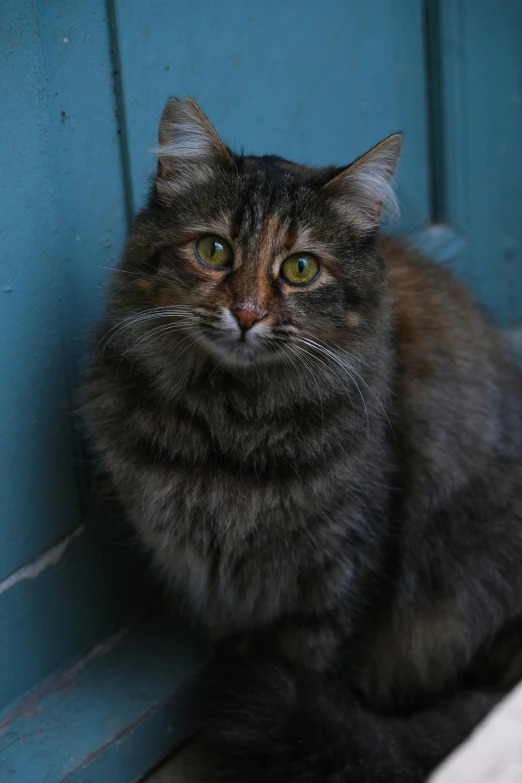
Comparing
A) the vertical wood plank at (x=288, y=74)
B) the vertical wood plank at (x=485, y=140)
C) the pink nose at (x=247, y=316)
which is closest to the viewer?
the pink nose at (x=247, y=316)

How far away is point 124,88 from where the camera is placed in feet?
5.68

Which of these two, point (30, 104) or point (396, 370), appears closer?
point (30, 104)

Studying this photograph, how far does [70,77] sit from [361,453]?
0.84 m

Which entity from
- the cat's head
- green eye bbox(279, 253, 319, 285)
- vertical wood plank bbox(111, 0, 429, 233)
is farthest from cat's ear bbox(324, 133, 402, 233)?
vertical wood plank bbox(111, 0, 429, 233)

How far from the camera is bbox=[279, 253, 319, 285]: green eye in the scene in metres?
1.52

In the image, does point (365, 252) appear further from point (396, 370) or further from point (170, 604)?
point (170, 604)

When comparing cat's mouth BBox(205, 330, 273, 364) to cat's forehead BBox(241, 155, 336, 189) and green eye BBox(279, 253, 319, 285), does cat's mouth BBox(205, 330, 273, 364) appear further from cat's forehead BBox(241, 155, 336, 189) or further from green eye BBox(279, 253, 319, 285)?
cat's forehead BBox(241, 155, 336, 189)

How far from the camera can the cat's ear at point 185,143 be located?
151cm

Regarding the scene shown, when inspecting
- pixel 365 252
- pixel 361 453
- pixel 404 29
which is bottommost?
pixel 361 453

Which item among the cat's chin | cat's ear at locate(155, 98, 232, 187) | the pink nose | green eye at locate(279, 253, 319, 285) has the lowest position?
the cat's chin

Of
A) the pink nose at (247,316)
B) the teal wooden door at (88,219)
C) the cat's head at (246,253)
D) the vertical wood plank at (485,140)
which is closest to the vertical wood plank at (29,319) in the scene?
the teal wooden door at (88,219)

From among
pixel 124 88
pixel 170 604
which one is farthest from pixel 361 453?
pixel 124 88

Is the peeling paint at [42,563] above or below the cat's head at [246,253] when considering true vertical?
below

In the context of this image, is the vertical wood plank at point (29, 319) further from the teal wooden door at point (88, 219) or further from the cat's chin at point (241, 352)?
the cat's chin at point (241, 352)
